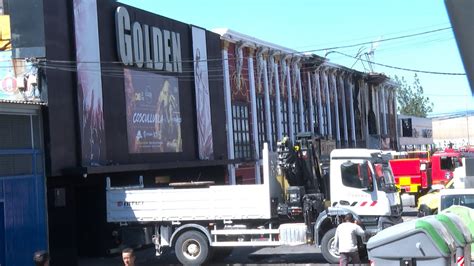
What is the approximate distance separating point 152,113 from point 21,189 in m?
6.63

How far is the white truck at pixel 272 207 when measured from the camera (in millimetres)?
16391

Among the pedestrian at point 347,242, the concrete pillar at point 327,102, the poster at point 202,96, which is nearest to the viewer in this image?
the pedestrian at point 347,242

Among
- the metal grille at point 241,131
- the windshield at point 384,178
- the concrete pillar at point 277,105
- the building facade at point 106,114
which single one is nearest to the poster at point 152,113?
the building facade at point 106,114

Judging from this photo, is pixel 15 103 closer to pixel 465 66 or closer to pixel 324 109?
pixel 465 66

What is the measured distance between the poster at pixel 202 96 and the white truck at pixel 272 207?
299 inches

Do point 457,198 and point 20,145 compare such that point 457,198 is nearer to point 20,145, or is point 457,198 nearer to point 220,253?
point 220,253

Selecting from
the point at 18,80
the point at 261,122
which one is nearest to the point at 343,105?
the point at 261,122

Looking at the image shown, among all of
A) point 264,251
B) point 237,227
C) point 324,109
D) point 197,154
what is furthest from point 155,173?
point 324,109

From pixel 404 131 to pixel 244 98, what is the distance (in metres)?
35.1

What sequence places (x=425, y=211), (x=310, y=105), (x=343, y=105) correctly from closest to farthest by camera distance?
(x=425, y=211)
(x=310, y=105)
(x=343, y=105)

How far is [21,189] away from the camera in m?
16.0

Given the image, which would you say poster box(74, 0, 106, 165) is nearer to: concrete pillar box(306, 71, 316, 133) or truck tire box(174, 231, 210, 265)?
truck tire box(174, 231, 210, 265)

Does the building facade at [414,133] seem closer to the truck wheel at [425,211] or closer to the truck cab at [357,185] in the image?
the truck wheel at [425,211]

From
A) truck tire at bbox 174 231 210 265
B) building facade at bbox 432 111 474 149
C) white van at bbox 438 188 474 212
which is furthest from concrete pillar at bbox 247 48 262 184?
building facade at bbox 432 111 474 149
